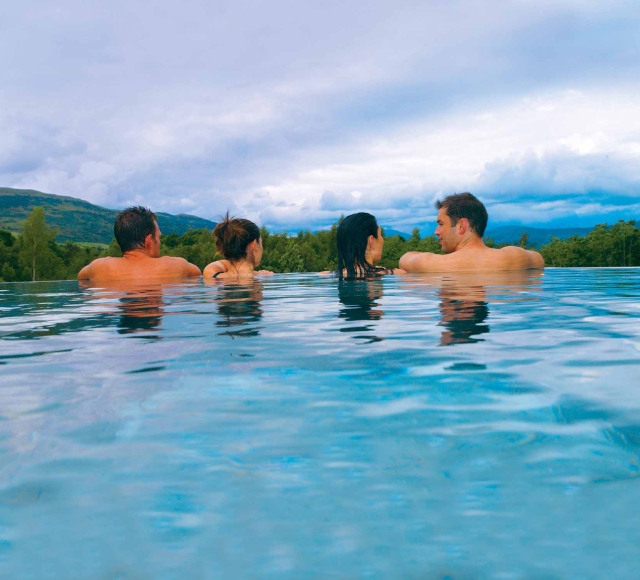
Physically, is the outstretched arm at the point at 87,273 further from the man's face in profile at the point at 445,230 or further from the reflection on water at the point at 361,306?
the man's face in profile at the point at 445,230

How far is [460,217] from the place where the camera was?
9742 mm

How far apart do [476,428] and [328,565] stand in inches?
34.9

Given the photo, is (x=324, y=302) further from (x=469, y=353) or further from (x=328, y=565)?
(x=328, y=565)

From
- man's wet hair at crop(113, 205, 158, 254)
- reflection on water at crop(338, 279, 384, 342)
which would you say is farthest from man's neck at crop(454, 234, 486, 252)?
man's wet hair at crop(113, 205, 158, 254)

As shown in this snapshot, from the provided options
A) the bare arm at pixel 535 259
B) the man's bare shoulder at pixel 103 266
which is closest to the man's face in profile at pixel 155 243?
the man's bare shoulder at pixel 103 266

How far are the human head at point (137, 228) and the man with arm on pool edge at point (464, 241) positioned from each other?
15.9 feet

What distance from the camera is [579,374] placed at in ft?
8.79

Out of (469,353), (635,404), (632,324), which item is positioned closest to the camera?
(635,404)

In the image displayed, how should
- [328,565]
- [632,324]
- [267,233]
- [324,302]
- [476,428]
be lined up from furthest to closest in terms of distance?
1. [267,233]
2. [324,302]
3. [632,324]
4. [476,428]
5. [328,565]

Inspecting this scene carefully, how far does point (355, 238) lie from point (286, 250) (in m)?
66.8

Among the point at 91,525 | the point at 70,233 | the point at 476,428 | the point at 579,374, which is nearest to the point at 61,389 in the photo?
the point at 91,525

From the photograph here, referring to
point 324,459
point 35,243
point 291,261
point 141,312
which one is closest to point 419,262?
point 141,312

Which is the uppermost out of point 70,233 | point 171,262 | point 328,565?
point 70,233

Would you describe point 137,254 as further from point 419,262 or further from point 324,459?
point 324,459
